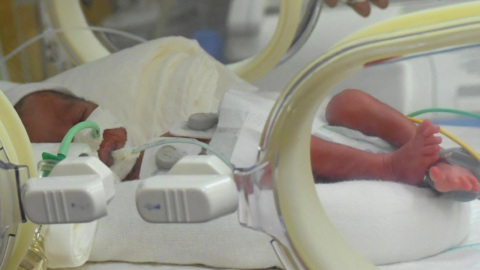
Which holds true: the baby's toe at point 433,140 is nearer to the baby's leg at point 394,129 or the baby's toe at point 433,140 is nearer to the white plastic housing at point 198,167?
the baby's leg at point 394,129

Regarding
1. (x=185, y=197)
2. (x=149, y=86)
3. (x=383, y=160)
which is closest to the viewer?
(x=185, y=197)

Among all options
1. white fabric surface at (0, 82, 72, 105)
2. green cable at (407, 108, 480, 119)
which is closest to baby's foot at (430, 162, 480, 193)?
green cable at (407, 108, 480, 119)

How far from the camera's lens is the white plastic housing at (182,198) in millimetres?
318

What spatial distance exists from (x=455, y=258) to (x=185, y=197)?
14.5 inches

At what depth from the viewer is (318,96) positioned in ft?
1.16

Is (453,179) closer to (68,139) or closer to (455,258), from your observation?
(455,258)

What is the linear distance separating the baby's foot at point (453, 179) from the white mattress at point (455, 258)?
53mm

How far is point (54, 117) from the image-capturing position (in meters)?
0.79

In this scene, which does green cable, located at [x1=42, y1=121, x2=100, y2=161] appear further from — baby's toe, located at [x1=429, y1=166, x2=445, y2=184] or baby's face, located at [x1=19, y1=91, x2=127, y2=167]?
baby's toe, located at [x1=429, y1=166, x2=445, y2=184]

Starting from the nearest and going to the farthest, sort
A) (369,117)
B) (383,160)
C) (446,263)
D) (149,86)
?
(446,263) < (383,160) < (369,117) < (149,86)

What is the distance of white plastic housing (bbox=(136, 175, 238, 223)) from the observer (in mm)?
318

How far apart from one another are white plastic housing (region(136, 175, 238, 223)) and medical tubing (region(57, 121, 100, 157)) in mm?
246

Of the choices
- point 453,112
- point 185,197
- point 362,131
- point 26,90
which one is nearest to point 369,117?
point 362,131

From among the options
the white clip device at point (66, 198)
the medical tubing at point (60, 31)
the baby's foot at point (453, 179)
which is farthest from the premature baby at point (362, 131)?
the medical tubing at point (60, 31)
